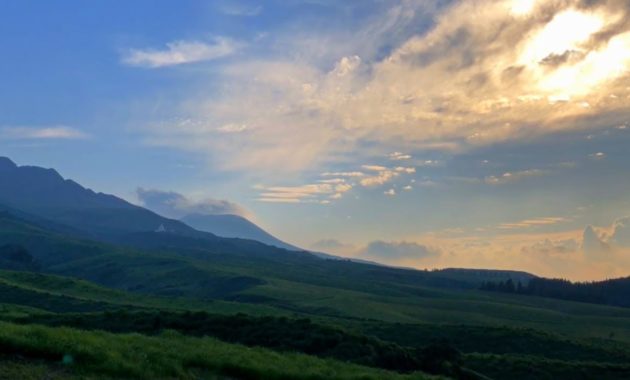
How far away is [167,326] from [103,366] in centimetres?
2054

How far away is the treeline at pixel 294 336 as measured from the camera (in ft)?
127

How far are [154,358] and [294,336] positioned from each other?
18303mm

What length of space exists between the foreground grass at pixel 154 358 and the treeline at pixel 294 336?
6342 millimetres

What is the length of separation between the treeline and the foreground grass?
250 inches

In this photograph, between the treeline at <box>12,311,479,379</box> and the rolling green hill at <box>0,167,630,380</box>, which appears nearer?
the rolling green hill at <box>0,167,630,380</box>

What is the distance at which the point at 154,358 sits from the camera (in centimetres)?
2506

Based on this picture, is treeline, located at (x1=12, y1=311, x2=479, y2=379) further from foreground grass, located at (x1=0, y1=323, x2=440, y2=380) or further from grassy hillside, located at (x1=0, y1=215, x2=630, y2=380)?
foreground grass, located at (x1=0, y1=323, x2=440, y2=380)

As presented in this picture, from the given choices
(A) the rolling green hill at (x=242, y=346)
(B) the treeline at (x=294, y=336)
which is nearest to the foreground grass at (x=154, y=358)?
(A) the rolling green hill at (x=242, y=346)

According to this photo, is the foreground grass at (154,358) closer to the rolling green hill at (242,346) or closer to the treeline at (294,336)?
the rolling green hill at (242,346)

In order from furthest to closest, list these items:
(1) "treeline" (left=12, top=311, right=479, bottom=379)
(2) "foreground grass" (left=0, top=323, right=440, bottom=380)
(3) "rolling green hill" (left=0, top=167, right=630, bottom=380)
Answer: (1) "treeline" (left=12, top=311, right=479, bottom=379)
(3) "rolling green hill" (left=0, top=167, right=630, bottom=380)
(2) "foreground grass" (left=0, top=323, right=440, bottom=380)

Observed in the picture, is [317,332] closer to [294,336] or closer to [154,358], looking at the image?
[294,336]

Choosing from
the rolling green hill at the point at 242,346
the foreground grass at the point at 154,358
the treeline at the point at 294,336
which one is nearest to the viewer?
the foreground grass at the point at 154,358

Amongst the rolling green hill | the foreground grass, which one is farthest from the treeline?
the foreground grass

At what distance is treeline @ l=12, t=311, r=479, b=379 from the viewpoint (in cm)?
3884
